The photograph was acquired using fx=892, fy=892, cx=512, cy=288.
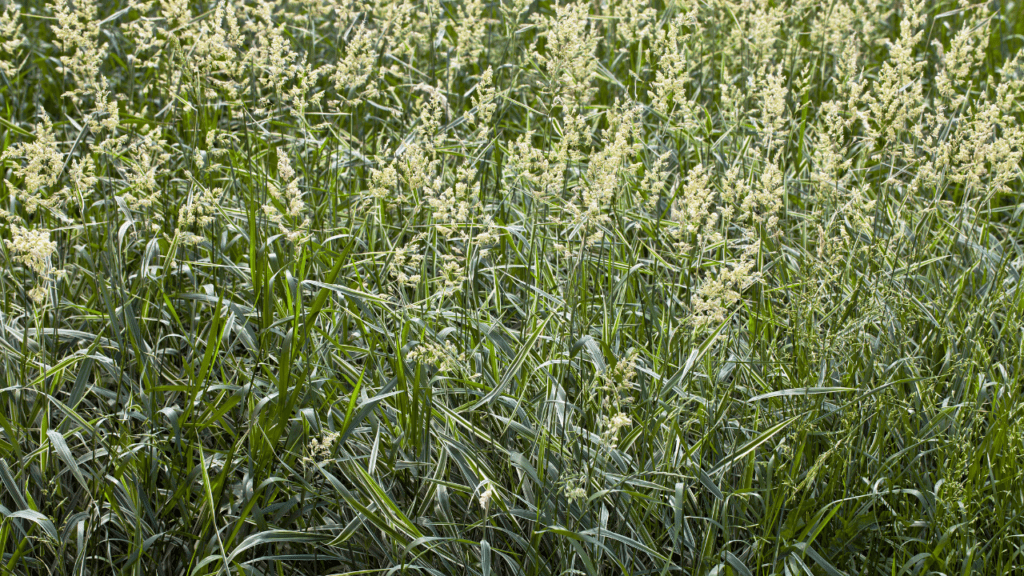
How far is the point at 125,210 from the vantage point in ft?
7.73

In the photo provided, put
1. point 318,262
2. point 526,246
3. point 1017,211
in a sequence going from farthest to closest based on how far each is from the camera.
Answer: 1. point 1017,211
2. point 526,246
3. point 318,262

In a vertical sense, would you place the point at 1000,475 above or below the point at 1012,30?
below

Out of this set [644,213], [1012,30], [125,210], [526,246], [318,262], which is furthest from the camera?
[1012,30]

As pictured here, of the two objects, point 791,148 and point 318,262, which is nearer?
point 318,262

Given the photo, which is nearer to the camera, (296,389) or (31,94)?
(296,389)

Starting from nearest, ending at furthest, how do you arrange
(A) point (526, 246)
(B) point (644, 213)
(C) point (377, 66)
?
(A) point (526, 246), (B) point (644, 213), (C) point (377, 66)

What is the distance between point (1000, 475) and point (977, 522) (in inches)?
5.0

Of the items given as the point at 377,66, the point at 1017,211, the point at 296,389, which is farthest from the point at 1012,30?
the point at 296,389

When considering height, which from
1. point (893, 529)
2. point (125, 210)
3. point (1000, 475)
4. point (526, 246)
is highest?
point (125, 210)

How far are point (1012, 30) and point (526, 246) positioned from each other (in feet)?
12.2

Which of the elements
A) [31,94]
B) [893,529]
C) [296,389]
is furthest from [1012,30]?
[31,94]

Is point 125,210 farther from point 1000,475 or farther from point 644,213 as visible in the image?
point 1000,475

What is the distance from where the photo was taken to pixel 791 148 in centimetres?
346

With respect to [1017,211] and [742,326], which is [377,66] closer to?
[742,326]
